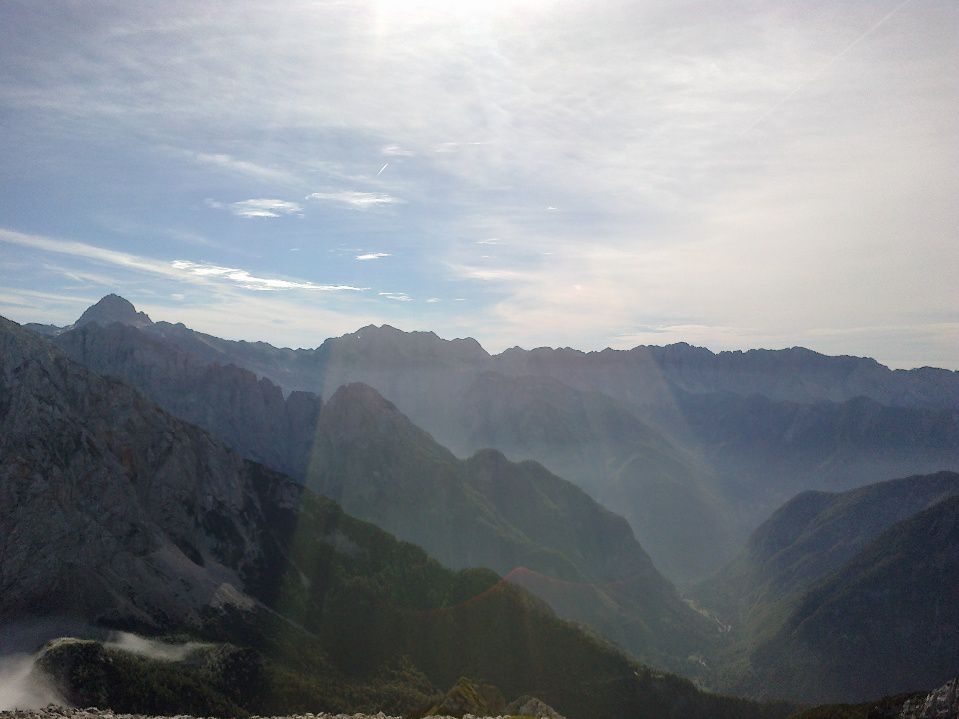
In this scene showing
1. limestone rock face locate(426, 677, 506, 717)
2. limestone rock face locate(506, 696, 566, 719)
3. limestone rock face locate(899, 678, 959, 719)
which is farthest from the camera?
limestone rock face locate(506, 696, 566, 719)

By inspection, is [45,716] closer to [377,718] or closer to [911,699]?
[377,718]

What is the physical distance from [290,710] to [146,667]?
A: 4512 cm

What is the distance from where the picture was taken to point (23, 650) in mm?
181125

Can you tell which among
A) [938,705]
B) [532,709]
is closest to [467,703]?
[532,709]

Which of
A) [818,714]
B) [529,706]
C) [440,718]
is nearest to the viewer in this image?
[440,718]

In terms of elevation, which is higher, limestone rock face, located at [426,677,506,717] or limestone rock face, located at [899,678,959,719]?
limestone rock face, located at [899,678,959,719]

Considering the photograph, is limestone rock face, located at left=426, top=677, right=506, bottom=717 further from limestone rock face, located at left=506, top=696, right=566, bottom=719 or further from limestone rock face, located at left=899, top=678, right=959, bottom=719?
limestone rock face, located at left=899, top=678, right=959, bottom=719

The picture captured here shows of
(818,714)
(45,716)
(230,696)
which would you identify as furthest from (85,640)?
(818,714)

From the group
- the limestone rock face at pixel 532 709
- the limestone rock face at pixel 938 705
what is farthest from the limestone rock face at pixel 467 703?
the limestone rock face at pixel 938 705

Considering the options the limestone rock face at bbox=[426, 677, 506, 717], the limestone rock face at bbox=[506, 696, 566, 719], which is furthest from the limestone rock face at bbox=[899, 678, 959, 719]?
the limestone rock face at bbox=[426, 677, 506, 717]

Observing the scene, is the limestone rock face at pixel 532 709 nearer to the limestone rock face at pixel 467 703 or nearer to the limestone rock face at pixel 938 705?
the limestone rock face at pixel 467 703

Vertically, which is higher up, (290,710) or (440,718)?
(440,718)

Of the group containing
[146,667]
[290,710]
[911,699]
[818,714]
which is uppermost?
[911,699]

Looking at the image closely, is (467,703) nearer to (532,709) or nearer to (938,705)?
(532,709)
